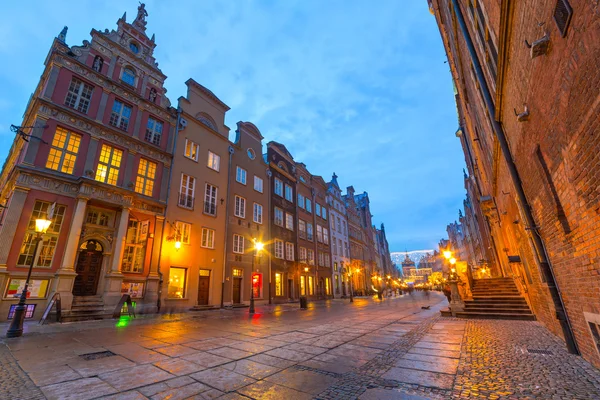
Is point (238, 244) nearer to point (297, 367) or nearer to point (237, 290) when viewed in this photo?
point (237, 290)

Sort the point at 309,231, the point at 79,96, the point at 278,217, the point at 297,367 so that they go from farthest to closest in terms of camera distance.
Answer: the point at 309,231 < the point at 278,217 < the point at 79,96 < the point at 297,367

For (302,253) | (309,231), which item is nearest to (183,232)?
(302,253)

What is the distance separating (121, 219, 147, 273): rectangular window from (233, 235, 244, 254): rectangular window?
7324 mm

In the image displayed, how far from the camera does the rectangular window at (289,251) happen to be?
28.6m

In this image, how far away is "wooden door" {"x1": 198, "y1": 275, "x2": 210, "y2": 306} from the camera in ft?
62.7

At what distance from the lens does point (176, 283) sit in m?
17.8

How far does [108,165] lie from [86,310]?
333 inches

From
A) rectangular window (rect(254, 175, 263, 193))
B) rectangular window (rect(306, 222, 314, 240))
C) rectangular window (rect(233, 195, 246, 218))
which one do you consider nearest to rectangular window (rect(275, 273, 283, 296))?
rectangular window (rect(233, 195, 246, 218))

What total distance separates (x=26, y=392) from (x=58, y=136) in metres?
15.6

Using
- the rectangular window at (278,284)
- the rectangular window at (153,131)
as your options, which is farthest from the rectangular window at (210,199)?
the rectangular window at (278,284)

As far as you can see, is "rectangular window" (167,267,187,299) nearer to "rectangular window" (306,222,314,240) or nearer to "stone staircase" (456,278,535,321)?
"stone staircase" (456,278,535,321)

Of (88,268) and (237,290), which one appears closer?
(88,268)

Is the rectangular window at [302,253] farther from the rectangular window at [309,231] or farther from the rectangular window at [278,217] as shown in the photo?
the rectangular window at [278,217]

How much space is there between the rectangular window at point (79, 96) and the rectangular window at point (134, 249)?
7.42m
